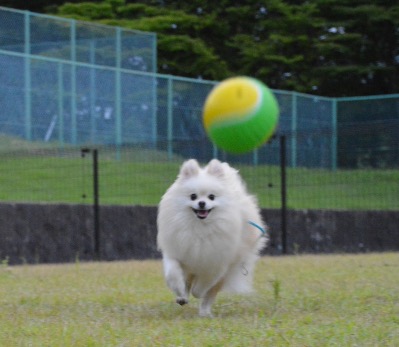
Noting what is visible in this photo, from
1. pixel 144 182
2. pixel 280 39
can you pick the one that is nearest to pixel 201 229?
pixel 144 182

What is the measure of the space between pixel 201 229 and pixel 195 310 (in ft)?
1.86

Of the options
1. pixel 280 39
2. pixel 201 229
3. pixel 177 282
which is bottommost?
pixel 177 282

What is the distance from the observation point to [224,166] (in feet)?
22.6

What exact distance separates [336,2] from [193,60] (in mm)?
4356

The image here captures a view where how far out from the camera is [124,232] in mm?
12711

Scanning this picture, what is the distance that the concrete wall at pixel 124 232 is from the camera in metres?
11.8

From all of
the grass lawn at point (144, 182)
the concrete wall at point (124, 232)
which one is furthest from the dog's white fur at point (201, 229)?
the grass lawn at point (144, 182)

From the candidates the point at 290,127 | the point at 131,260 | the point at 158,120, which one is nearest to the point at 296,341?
the point at 131,260

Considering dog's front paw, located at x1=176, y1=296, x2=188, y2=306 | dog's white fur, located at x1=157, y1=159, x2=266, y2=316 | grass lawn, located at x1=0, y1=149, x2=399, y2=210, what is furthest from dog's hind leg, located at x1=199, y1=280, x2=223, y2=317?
grass lawn, located at x1=0, y1=149, x2=399, y2=210

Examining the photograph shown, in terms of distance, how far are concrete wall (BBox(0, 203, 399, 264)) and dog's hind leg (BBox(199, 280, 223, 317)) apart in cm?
538

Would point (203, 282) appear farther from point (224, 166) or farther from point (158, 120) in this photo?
point (158, 120)

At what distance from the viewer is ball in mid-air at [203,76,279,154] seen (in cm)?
582

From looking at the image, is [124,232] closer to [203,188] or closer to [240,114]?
[203,188]

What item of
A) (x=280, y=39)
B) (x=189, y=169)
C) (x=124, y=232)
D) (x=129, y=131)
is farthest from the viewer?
(x=280, y=39)
